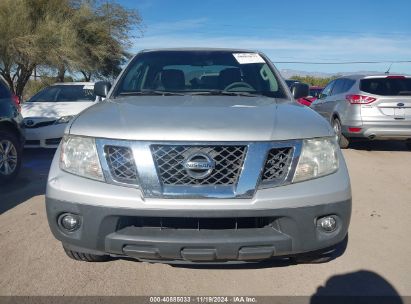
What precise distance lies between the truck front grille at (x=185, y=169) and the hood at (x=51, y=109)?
613cm

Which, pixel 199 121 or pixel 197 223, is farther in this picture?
pixel 199 121

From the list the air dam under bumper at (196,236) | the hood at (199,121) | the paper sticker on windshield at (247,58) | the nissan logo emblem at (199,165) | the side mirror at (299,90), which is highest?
the paper sticker on windshield at (247,58)

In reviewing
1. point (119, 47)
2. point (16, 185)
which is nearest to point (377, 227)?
point (16, 185)

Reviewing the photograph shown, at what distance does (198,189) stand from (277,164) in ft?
1.69

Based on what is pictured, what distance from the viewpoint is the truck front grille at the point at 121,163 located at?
2.56 meters

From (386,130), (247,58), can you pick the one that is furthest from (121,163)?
(386,130)

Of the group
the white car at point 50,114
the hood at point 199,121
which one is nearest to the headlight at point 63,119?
the white car at point 50,114

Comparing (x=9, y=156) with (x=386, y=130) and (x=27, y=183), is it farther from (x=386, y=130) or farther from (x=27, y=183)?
(x=386, y=130)

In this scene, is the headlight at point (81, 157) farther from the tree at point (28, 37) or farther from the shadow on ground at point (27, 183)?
the tree at point (28, 37)

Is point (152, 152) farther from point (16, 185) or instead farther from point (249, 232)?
point (16, 185)

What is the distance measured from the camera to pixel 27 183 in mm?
5988

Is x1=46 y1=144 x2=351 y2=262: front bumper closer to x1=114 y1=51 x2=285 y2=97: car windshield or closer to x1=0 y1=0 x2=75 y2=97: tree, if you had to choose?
x1=114 y1=51 x2=285 y2=97: car windshield

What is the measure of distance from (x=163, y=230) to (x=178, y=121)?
0.68 m

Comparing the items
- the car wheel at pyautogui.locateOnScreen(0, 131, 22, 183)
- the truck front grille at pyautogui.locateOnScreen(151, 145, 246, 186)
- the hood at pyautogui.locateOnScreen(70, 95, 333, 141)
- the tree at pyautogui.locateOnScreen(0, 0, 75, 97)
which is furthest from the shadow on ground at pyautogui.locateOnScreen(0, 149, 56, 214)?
the tree at pyautogui.locateOnScreen(0, 0, 75, 97)
